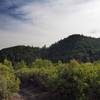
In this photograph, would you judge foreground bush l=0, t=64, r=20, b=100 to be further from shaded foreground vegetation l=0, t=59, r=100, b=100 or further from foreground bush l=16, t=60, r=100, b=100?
foreground bush l=16, t=60, r=100, b=100

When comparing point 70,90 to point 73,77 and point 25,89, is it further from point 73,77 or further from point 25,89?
point 25,89

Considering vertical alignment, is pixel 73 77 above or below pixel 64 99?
above

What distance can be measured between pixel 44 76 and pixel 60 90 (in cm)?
1513

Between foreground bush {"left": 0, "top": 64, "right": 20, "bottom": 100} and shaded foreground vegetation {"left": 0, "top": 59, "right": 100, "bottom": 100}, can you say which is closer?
shaded foreground vegetation {"left": 0, "top": 59, "right": 100, "bottom": 100}

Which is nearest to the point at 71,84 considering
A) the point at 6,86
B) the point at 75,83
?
the point at 75,83

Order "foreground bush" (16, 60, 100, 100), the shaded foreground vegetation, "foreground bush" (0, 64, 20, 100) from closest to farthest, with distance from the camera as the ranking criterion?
Answer: "foreground bush" (16, 60, 100, 100) < the shaded foreground vegetation < "foreground bush" (0, 64, 20, 100)

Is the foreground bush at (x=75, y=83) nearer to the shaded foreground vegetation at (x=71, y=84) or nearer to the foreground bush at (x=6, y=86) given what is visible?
the shaded foreground vegetation at (x=71, y=84)

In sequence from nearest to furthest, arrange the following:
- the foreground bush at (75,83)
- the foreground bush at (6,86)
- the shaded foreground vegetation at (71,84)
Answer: the foreground bush at (75,83)
the shaded foreground vegetation at (71,84)
the foreground bush at (6,86)

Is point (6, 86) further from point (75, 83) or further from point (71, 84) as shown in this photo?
point (75, 83)

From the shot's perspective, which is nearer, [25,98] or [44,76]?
[25,98]

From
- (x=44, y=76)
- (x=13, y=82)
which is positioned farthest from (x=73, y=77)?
(x=44, y=76)

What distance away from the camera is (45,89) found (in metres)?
71.7

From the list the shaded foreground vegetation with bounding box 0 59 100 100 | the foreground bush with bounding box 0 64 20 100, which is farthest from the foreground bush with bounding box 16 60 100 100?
the foreground bush with bounding box 0 64 20 100

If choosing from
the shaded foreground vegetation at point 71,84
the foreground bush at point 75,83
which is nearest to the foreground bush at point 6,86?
the shaded foreground vegetation at point 71,84
